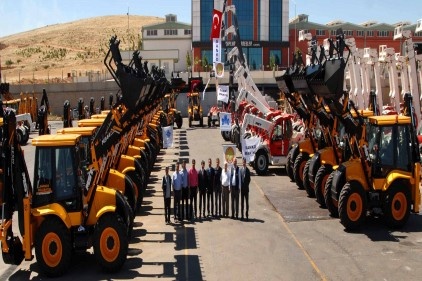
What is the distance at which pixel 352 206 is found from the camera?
14.3 metres

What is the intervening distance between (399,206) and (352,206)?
1.27m

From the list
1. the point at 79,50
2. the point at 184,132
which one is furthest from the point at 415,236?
the point at 79,50

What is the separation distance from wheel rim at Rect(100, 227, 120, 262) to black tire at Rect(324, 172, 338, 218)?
242 inches

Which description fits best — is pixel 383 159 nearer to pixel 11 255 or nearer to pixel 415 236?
pixel 415 236

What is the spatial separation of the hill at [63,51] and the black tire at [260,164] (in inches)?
2074

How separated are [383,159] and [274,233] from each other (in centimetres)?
338

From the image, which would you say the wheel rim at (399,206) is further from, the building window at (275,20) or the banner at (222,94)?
the building window at (275,20)

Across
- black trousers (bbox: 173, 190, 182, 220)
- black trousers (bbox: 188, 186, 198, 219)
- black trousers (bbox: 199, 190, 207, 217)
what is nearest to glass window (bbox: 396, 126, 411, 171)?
black trousers (bbox: 199, 190, 207, 217)

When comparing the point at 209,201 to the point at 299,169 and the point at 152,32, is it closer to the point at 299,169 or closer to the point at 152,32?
the point at 299,169

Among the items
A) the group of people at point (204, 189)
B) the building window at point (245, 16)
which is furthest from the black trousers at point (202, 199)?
the building window at point (245, 16)

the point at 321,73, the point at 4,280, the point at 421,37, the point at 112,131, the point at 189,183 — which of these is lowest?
the point at 4,280

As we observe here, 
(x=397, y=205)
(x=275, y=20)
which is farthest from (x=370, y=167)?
(x=275, y=20)

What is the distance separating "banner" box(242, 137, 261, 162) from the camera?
23.1 meters

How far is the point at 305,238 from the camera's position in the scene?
1380 centimetres
